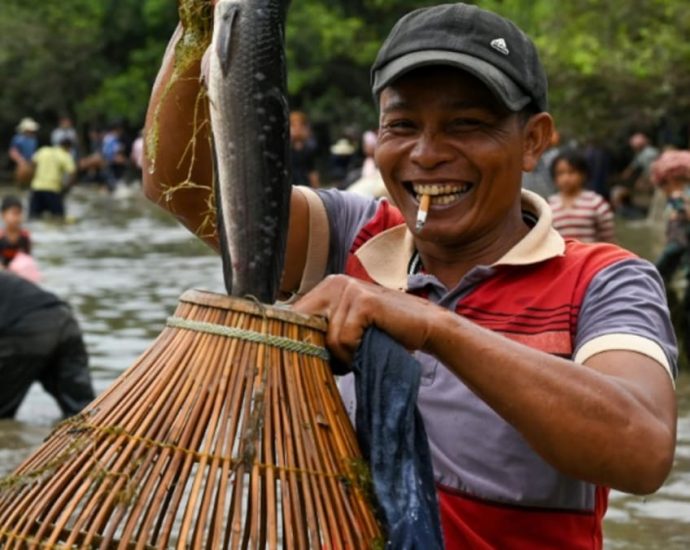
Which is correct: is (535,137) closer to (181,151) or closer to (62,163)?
(181,151)

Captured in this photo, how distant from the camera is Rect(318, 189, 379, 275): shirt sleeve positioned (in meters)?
2.94

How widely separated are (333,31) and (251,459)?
1562 inches

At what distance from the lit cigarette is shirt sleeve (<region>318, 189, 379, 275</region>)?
40cm

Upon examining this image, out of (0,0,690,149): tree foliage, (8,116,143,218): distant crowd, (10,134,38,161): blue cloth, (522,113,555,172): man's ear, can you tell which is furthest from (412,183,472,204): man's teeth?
(10,134,38,161): blue cloth

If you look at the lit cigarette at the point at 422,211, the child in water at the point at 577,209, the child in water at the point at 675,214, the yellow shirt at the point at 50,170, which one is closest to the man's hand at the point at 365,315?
the lit cigarette at the point at 422,211

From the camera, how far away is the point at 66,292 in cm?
1547

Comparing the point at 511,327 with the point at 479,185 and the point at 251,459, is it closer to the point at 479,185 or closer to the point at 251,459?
the point at 479,185

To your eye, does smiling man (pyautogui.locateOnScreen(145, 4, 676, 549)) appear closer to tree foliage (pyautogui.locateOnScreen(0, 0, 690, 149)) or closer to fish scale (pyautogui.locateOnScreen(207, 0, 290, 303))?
fish scale (pyautogui.locateOnScreen(207, 0, 290, 303))

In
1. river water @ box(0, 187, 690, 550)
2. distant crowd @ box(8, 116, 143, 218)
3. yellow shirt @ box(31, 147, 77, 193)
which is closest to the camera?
river water @ box(0, 187, 690, 550)

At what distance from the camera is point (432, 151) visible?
8.31 feet

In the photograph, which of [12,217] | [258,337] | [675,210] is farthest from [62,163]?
[258,337]

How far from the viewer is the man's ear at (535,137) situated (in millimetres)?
2627

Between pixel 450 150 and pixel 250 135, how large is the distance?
0.40 metres

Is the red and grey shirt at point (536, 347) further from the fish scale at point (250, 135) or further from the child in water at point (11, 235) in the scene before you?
the child in water at point (11, 235)
